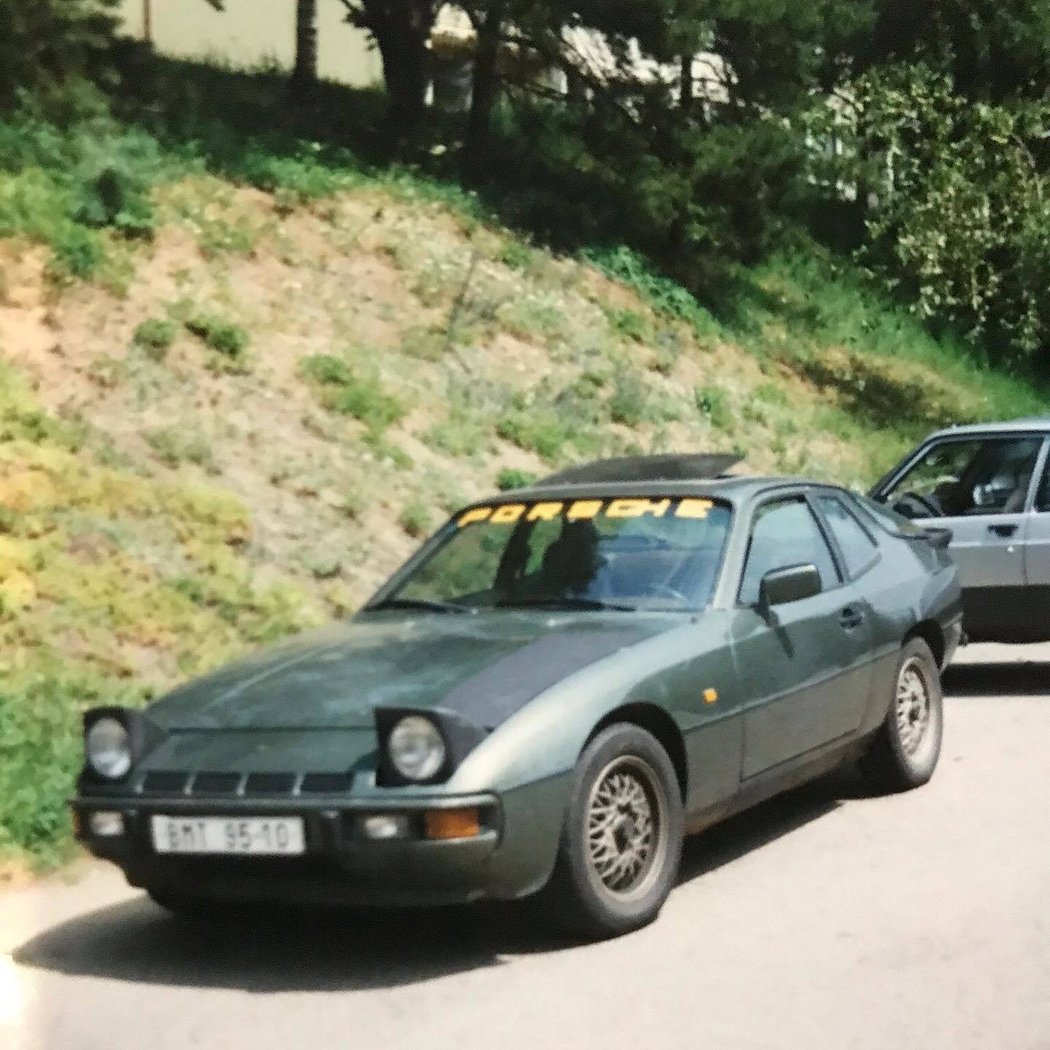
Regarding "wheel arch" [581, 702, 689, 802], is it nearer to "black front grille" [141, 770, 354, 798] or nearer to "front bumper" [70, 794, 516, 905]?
"front bumper" [70, 794, 516, 905]

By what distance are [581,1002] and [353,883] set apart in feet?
2.45

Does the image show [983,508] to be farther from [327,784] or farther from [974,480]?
[327,784]

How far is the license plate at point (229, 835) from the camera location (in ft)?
15.8

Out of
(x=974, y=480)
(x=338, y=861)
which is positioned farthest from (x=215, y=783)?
(x=974, y=480)

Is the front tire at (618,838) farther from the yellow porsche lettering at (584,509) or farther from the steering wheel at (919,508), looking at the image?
the steering wheel at (919,508)

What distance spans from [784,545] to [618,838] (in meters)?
1.79

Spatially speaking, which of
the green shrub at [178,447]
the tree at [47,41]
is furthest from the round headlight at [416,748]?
the tree at [47,41]

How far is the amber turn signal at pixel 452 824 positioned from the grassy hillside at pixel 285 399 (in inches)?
95.0

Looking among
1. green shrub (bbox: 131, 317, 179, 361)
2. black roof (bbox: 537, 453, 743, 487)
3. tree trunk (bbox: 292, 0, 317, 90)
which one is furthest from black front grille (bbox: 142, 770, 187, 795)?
tree trunk (bbox: 292, 0, 317, 90)

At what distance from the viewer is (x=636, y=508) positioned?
6.50 metres

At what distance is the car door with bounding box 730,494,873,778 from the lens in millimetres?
6031

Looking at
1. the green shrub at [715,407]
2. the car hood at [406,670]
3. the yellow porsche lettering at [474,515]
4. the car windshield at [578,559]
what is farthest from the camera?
the green shrub at [715,407]

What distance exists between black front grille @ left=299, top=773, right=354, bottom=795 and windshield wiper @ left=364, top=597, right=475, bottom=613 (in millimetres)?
1479

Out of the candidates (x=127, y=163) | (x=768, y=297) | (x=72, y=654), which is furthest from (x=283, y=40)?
(x=72, y=654)
